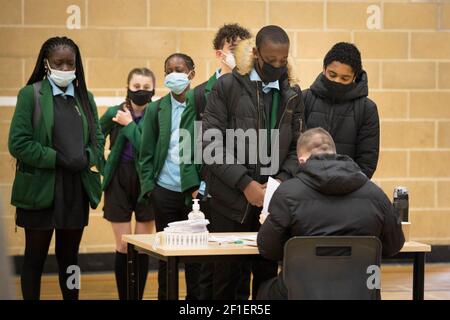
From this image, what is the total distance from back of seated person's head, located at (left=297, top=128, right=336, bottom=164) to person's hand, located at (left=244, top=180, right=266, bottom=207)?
480 mm

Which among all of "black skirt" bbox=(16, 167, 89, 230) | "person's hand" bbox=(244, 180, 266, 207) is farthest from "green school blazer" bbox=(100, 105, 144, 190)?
"person's hand" bbox=(244, 180, 266, 207)

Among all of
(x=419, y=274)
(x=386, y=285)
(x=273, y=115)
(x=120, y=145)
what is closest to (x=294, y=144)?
(x=273, y=115)

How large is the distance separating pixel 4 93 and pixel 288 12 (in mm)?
2585

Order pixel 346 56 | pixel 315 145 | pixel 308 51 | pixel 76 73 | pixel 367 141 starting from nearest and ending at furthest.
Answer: pixel 315 145 → pixel 346 56 → pixel 367 141 → pixel 76 73 → pixel 308 51

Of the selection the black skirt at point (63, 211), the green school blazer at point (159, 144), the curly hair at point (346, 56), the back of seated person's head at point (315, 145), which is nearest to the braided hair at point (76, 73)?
the black skirt at point (63, 211)

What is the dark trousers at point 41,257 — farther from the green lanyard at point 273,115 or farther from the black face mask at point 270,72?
the black face mask at point 270,72

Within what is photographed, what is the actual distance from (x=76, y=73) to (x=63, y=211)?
798 millimetres

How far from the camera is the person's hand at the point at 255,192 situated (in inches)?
144

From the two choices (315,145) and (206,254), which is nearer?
(315,145)

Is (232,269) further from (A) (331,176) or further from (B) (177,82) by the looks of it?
(B) (177,82)

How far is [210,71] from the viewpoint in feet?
23.0

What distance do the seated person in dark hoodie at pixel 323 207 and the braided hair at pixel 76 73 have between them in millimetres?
1748

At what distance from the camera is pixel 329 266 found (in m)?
2.98

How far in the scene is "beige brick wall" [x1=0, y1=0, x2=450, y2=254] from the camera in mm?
6688
